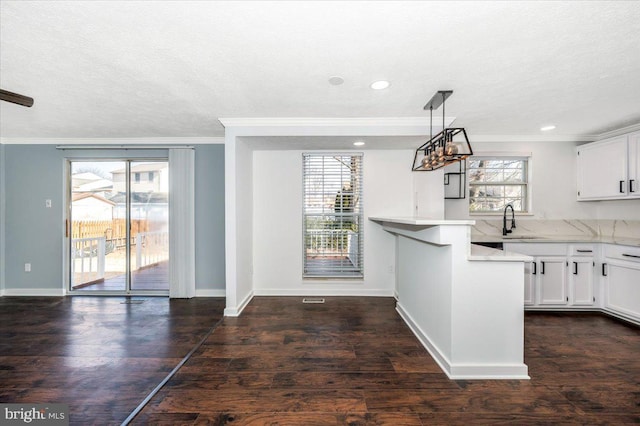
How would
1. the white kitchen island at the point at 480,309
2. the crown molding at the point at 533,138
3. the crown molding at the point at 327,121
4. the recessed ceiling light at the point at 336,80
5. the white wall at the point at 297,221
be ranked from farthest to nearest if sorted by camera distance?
1. the white wall at the point at 297,221
2. the crown molding at the point at 533,138
3. the crown molding at the point at 327,121
4. the recessed ceiling light at the point at 336,80
5. the white kitchen island at the point at 480,309

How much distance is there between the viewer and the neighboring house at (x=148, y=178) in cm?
437

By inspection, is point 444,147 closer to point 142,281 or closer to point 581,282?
point 581,282

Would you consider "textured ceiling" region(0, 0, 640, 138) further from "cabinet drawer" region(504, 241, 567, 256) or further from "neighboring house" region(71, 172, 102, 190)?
"cabinet drawer" region(504, 241, 567, 256)

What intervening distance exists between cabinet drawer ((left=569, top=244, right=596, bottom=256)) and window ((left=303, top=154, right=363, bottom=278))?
2758mm

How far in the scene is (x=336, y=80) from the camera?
234 centimetres

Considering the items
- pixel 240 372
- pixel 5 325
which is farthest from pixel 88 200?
pixel 240 372

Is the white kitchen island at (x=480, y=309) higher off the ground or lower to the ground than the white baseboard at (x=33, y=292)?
higher

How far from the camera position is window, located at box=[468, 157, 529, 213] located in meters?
4.30

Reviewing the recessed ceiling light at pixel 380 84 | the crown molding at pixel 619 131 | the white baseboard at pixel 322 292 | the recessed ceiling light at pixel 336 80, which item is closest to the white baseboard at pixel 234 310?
the white baseboard at pixel 322 292

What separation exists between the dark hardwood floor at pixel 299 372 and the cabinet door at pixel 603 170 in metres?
1.67

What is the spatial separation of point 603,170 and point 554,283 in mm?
1724

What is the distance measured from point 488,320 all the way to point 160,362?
2815 mm

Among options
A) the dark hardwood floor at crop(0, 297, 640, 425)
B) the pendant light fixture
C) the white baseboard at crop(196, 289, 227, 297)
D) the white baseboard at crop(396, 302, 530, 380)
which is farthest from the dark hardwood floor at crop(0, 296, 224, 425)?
the pendant light fixture

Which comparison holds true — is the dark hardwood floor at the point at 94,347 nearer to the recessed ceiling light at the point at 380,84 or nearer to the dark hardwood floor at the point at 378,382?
the dark hardwood floor at the point at 378,382
